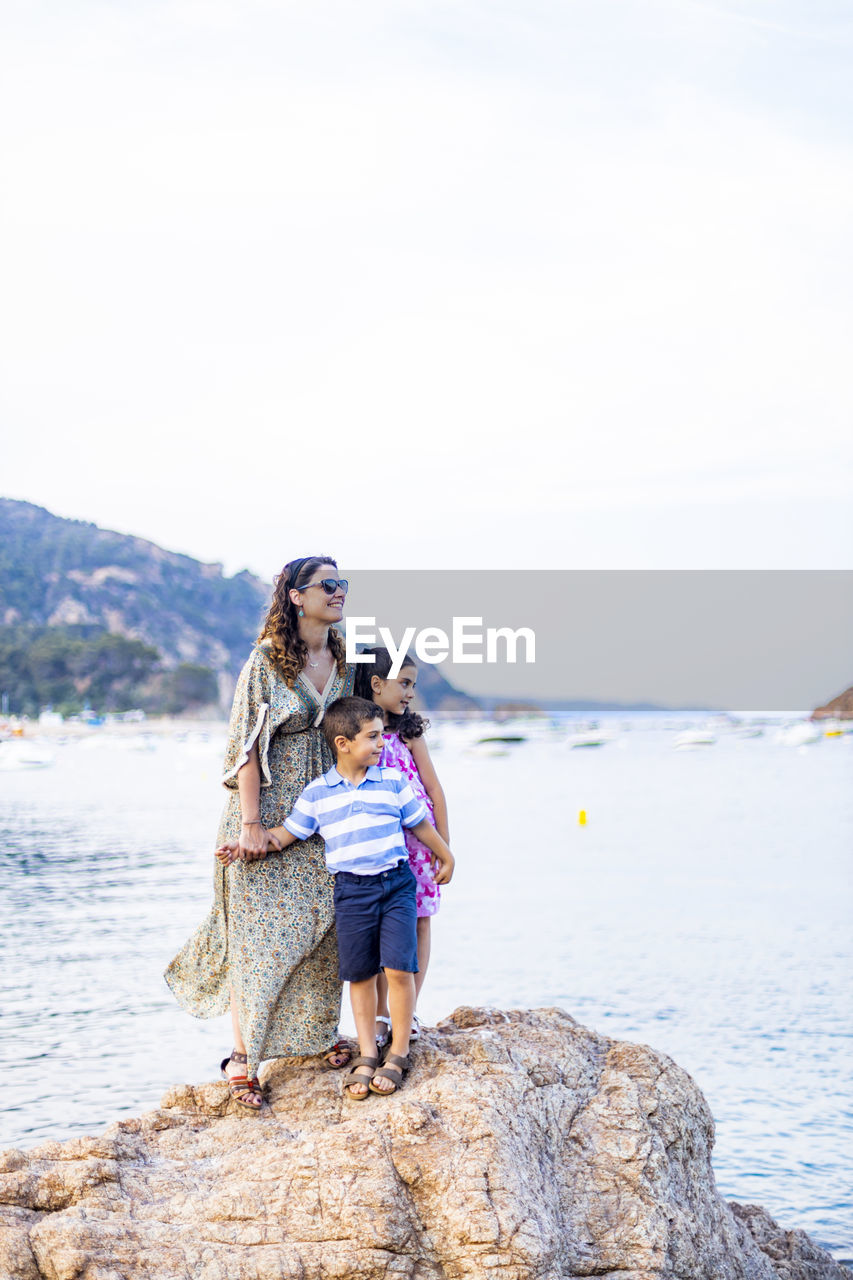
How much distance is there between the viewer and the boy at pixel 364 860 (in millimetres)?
4531

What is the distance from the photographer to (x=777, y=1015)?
13031mm

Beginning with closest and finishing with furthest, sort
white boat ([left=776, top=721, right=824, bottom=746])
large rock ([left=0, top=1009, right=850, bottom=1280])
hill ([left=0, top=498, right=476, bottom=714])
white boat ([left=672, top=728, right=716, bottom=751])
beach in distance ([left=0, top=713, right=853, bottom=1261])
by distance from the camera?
1. large rock ([left=0, top=1009, right=850, bottom=1280])
2. beach in distance ([left=0, top=713, right=853, bottom=1261])
3. white boat ([left=672, top=728, right=716, bottom=751])
4. white boat ([left=776, top=721, right=824, bottom=746])
5. hill ([left=0, top=498, right=476, bottom=714])

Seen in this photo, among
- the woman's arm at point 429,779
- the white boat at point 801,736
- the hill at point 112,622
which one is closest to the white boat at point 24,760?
the hill at point 112,622

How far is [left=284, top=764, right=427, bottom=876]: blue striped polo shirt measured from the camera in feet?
14.9

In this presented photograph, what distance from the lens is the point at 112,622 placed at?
160m

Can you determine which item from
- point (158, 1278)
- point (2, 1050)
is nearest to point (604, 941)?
point (2, 1050)

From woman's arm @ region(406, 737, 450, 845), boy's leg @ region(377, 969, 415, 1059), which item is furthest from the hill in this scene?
boy's leg @ region(377, 969, 415, 1059)

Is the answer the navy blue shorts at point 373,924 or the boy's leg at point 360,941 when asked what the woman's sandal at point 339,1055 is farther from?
the navy blue shorts at point 373,924

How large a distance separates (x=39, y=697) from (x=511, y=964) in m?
106

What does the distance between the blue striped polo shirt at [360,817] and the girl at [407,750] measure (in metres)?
0.17

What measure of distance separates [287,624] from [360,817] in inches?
31.6

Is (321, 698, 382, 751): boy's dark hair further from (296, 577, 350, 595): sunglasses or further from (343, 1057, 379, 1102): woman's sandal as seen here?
(343, 1057, 379, 1102): woman's sandal

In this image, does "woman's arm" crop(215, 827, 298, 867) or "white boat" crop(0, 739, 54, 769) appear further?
"white boat" crop(0, 739, 54, 769)

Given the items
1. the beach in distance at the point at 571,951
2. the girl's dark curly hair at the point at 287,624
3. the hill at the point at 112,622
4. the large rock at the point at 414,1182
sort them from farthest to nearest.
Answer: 1. the hill at the point at 112,622
2. the beach in distance at the point at 571,951
3. the girl's dark curly hair at the point at 287,624
4. the large rock at the point at 414,1182
